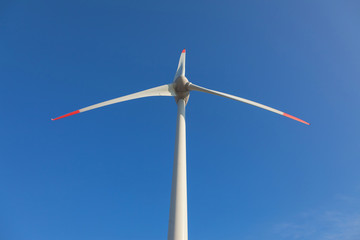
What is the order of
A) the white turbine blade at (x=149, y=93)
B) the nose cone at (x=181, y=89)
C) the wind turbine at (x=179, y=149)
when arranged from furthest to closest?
1. the nose cone at (x=181, y=89)
2. the white turbine blade at (x=149, y=93)
3. the wind turbine at (x=179, y=149)

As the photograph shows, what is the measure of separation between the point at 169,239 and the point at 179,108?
9.24m

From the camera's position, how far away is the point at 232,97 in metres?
17.9

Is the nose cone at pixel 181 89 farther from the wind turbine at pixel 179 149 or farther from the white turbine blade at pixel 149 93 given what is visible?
the white turbine blade at pixel 149 93

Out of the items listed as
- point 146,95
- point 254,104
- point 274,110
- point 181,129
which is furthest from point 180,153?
point 274,110

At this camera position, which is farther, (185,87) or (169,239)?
(185,87)

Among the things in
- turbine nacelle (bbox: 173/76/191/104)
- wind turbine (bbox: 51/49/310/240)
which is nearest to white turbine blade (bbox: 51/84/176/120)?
wind turbine (bbox: 51/49/310/240)

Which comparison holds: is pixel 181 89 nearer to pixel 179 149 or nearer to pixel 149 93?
pixel 149 93

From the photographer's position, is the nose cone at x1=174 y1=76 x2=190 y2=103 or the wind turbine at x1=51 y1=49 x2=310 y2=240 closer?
the wind turbine at x1=51 y1=49 x2=310 y2=240

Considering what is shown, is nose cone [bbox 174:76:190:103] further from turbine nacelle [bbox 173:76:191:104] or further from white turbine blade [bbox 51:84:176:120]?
white turbine blade [bbox 51:84:176:120]

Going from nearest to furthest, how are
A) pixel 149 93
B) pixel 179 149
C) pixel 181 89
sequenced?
1. pixel 179 149
2. pixel 149 93
3. pixel 181 89

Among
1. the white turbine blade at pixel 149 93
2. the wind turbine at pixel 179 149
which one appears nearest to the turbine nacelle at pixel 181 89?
the wind turbine at pixel 179 149

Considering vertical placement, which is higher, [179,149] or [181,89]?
[181,89]

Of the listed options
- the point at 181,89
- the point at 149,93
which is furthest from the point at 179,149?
the point at 181,89

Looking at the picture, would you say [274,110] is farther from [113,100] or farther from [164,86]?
[113,100]
